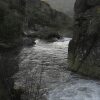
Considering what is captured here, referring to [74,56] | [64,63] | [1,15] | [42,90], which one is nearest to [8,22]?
[1,15]

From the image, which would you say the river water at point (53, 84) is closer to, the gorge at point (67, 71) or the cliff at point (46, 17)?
the gorge at point (67, 71)

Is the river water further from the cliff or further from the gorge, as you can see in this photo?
the cliff

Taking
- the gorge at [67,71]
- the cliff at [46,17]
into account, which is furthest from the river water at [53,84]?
the cliff at [46,17]

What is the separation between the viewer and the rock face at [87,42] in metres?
15.5

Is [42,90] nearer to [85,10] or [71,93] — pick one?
[71,93]

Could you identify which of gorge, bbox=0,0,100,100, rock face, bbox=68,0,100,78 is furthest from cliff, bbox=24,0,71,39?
rock face, bbox=68,0,100,78

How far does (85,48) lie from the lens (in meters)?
16.2

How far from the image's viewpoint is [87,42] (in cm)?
1619

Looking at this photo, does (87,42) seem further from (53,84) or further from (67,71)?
(53,84)

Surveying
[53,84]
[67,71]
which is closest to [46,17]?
[67,71]

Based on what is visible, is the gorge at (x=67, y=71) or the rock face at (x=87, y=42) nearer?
the gorge at (x=67, y=71)

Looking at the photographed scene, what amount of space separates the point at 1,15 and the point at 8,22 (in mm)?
1437

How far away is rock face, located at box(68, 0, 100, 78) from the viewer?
1549cm

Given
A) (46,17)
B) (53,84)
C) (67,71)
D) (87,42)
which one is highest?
(46,17)
